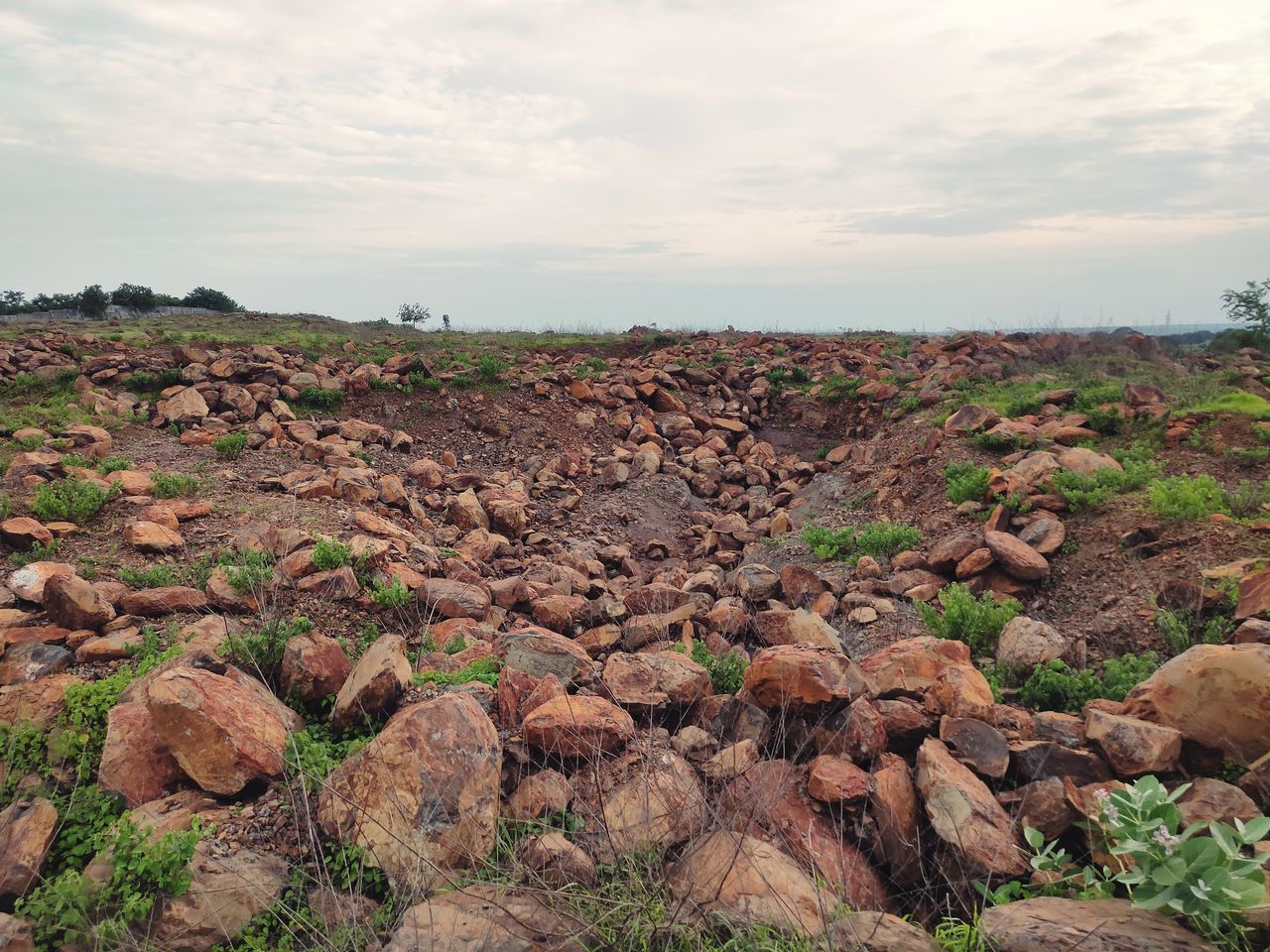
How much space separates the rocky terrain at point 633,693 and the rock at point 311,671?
2 cm

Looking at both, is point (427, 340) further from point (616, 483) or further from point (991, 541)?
point (991, 541)

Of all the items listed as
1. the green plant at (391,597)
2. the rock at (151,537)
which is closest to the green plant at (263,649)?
the green plant at (391,597)

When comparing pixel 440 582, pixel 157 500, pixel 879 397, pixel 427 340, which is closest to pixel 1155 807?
pixel 440 582

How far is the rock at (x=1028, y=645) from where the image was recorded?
184 inches

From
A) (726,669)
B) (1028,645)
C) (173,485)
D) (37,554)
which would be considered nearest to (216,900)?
(726,669)

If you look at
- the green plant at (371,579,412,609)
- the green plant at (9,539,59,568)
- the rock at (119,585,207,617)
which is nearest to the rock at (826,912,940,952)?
the green plant at (371,579,412,609)

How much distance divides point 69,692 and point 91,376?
32.2ft

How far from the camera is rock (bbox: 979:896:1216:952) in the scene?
2246 millimetres

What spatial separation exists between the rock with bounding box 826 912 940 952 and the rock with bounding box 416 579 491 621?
3882 mm

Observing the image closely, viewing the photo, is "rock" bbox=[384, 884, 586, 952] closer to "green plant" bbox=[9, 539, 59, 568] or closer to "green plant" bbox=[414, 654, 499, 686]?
"green plant" bbox=[414, 654, 499, 686]

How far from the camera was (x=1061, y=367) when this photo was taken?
13.2 meters

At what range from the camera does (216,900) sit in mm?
2842

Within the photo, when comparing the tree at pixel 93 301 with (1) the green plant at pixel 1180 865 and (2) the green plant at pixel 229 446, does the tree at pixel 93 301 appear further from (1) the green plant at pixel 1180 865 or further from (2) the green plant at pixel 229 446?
(1) the green plant at pixel 1180 865

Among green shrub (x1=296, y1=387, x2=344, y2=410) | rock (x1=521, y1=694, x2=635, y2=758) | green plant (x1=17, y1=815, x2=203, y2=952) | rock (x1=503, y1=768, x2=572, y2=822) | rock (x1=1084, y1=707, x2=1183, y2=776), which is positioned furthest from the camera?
green shrub (x1=296, y1=387, x2=344, y2=410)
